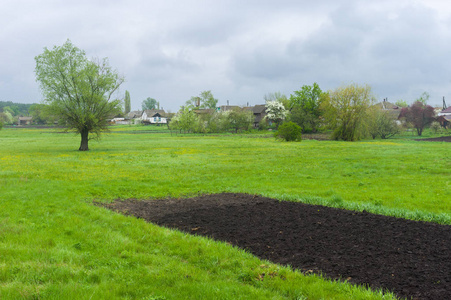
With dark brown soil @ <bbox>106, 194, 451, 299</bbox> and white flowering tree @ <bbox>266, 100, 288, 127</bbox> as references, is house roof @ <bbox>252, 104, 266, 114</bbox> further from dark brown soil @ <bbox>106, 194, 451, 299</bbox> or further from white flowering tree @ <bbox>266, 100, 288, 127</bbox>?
dark brown soil @ <bbox>106, 194, 451, 299</bbox>

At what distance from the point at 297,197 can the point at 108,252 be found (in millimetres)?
7954

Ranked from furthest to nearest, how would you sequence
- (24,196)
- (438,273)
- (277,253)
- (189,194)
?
(189,194) → (24,196) → (277,253) → (438,273)

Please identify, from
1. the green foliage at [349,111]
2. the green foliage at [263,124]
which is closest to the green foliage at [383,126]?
the green foliage at [349,111]

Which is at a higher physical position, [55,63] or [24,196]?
[55,63]

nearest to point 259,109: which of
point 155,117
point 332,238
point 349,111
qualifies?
point 155,117

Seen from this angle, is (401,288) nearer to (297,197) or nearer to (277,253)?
(277,253)

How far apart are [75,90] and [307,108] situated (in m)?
74.3

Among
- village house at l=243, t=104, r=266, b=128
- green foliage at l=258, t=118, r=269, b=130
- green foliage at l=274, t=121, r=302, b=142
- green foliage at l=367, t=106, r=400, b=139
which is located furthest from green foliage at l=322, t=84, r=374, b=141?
village house at l=243, t=104, r=266, b=128

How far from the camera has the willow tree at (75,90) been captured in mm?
38844

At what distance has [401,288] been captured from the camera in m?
5.72

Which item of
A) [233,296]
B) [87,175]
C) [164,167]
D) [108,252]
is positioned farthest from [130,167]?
[233,296]

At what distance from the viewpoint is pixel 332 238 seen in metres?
8.25

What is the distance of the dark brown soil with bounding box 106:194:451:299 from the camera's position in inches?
244

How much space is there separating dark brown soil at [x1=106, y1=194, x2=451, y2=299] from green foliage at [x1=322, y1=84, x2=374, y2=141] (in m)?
57.6
